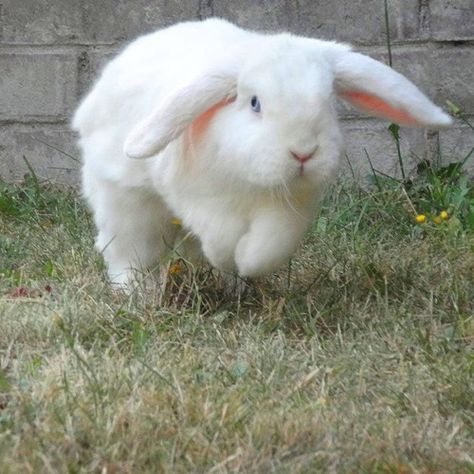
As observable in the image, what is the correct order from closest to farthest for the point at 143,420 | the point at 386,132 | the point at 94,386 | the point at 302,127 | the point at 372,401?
1. the point at 143,420
2. the point at 94,386
3. the point at 372,401
4. the point at 302,127
5. the point at 386,132

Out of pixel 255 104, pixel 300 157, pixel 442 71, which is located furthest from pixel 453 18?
pixel 300 157

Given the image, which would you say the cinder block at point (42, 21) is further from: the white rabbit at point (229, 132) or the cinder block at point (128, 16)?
the white rabbit at point (229, 132)

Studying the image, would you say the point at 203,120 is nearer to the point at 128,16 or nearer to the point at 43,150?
the point at 128,16

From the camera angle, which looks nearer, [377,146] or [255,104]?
[255,104]

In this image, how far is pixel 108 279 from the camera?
165 inches

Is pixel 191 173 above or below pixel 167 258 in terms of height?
above

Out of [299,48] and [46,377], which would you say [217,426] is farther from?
[299,48]

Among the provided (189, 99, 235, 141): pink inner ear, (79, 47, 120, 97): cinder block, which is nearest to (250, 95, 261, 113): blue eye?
(189, 99, 235, 141): pink inner ear

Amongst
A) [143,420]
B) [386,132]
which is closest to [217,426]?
[143,420]

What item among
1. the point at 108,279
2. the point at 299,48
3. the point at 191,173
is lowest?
the point at 108,279

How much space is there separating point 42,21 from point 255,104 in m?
2.36

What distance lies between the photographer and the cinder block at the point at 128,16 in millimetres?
5480

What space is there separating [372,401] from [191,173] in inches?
36.1

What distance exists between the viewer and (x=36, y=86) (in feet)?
18.5
